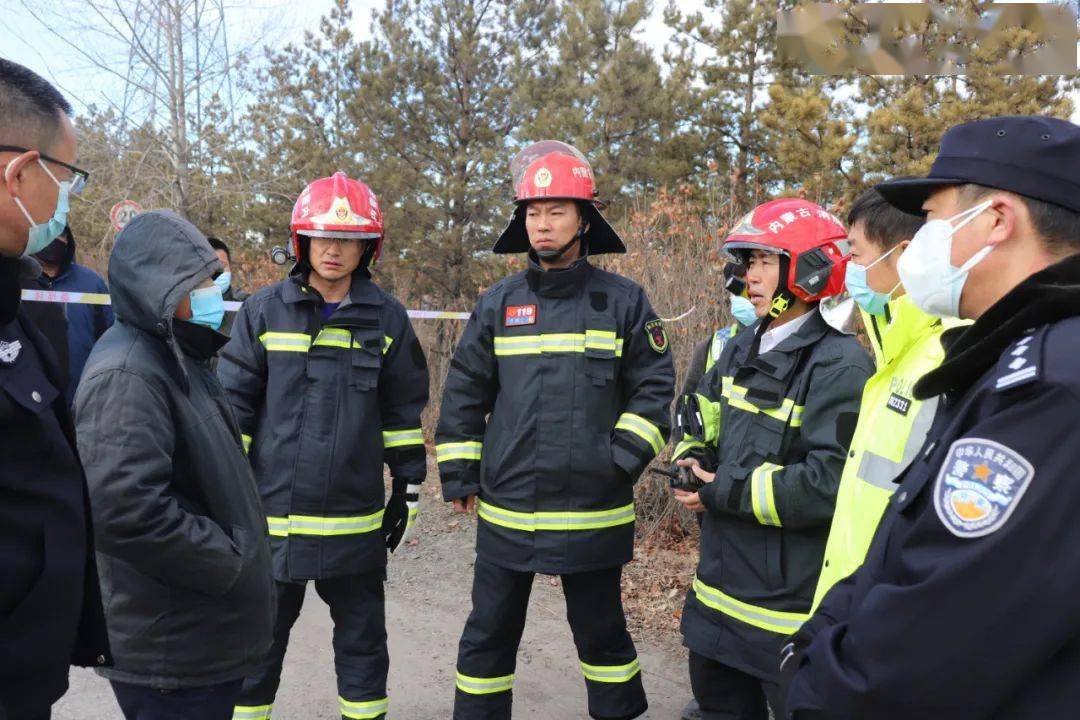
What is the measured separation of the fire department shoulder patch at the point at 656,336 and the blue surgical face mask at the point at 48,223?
2357 millimetres

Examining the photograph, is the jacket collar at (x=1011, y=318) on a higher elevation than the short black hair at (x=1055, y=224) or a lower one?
lower

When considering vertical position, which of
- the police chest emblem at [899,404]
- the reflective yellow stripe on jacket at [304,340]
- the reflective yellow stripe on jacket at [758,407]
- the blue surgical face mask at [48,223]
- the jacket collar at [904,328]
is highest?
the blue surgical face mask at [48,223]

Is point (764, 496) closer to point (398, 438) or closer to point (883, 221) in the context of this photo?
point (883, 221)

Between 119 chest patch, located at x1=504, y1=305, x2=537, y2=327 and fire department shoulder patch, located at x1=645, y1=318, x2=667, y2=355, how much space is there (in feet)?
1.72

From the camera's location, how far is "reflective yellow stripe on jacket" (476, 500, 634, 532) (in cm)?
347

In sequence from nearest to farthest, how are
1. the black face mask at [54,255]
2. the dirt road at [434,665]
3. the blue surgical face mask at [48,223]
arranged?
the blue surgical face mask at [48,223], the dirt road at [434,665], the black face mask at [54,255]

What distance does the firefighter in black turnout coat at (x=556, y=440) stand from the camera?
11.5 feet

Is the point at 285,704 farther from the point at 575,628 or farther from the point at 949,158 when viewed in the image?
the point at 949,158

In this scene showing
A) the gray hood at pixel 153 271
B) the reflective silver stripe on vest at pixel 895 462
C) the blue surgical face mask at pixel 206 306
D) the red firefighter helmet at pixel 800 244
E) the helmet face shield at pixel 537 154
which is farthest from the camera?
the helmet face shield at pixel 537 154

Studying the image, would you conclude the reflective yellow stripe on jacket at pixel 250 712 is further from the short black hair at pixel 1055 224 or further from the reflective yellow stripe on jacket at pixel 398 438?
the short black hair at pixel 1055 224

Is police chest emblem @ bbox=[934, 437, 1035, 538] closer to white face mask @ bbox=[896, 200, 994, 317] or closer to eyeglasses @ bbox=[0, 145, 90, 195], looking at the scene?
white face mask @ bbox=[896, 200, 994, 317]

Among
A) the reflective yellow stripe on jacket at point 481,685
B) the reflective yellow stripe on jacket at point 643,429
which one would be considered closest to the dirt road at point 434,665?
the reflective yellow stripe on jacket at point 481,685

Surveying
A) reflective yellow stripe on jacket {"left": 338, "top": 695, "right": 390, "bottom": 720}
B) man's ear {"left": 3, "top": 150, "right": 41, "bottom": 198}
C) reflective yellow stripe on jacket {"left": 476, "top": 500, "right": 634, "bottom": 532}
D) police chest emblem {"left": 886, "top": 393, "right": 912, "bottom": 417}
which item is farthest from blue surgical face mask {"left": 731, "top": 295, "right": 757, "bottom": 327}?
man's ear {"left": 3, "top": 150, "right": 41, "bottom": 198}

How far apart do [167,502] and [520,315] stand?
70.0 inches
